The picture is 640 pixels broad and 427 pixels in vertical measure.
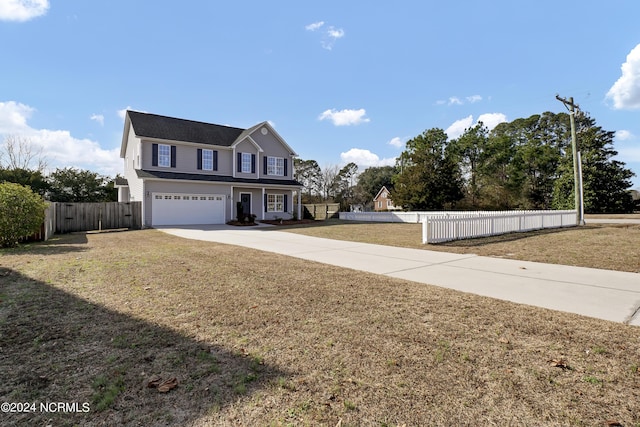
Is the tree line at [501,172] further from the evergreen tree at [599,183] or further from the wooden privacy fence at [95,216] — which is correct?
the wooden privacy fence at [95,216]

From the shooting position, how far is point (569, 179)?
31484mm

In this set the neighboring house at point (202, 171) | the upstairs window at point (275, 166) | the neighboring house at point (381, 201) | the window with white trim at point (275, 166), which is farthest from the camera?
the neighboring house at point (381, 201)

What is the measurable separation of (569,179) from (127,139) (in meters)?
40.6

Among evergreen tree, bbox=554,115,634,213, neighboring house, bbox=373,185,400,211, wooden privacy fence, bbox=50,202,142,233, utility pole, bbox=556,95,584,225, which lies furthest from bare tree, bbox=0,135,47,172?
evergreen tree, bbox=554,115,634,213

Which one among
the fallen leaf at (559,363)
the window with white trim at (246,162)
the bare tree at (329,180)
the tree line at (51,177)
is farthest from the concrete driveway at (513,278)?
the bare tree at (329,180)

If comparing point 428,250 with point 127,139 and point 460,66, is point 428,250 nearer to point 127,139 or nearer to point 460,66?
point 460,66

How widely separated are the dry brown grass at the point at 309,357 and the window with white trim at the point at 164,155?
Result: 17.1 meters

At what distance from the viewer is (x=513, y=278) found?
591 centimetres

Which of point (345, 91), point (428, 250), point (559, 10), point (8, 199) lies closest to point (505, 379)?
point (428, 250)

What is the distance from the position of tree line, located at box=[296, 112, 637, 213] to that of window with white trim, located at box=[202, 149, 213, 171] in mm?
18101

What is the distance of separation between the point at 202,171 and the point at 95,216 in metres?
7.05

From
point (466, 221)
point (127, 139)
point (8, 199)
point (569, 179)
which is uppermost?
point (127, 139)

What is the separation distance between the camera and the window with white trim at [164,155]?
20.7 m

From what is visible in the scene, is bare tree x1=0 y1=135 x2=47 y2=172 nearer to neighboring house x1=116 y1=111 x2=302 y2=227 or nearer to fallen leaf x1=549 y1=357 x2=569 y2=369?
neighboring house x1=116 y1=111 x2=302 y2=227
